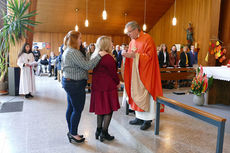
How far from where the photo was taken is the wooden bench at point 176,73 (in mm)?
6452

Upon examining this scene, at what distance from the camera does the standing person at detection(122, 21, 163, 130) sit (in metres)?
2.48

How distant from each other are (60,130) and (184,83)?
18.7 ft

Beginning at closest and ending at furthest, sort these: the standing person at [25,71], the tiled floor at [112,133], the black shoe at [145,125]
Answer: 1. the tiled floor at [112,133]
2. the black shoe at [145,125]
3. the standing person at [25,71]

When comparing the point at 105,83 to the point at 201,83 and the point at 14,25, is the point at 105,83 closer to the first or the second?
the point at 201,83

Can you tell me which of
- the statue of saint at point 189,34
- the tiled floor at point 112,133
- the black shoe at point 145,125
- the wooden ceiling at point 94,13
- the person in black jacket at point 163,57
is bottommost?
the tiled floor at point 112,133

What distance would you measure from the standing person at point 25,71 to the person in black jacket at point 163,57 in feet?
14.5

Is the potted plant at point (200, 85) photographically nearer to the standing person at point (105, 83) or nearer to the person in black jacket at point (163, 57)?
the standing person at point (105, 83)

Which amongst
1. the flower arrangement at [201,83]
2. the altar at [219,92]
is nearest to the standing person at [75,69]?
the flower arrangement at [201,83]

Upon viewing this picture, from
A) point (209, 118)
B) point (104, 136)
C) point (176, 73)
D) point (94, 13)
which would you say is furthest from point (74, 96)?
point (94, 13)

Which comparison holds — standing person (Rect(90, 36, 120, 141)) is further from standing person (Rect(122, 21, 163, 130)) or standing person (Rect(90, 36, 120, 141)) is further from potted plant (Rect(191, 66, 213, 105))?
potted plant (Rect(191, 66, 213, 105))

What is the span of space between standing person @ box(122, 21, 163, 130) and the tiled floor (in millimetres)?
342

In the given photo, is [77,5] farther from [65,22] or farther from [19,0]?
[19,0]

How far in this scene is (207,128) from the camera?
2750 mm

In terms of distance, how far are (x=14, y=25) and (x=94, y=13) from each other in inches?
253
